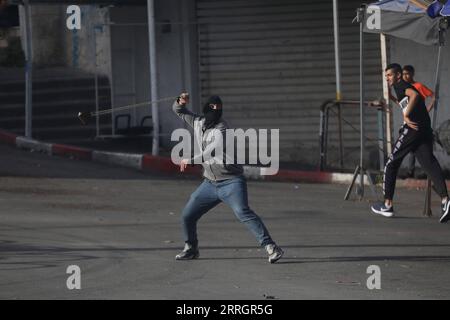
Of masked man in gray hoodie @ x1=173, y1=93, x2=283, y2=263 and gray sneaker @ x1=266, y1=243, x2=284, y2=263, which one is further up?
masked man in gray hoodie @ x1=173, y1=93, x2=283, y2=263

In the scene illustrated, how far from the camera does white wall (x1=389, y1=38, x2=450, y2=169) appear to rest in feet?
54.4

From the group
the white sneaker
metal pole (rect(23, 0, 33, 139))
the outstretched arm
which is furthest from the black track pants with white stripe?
metal pole (rect(23, 0, 33, 139))

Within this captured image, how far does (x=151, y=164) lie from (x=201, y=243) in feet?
20.2

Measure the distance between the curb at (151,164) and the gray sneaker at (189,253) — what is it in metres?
5.90

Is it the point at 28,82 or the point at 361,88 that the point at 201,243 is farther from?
the point at 28,82

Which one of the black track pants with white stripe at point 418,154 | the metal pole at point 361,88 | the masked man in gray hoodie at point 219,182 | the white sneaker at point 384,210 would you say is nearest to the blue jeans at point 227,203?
the masked man in gray hoodie at point 219,182

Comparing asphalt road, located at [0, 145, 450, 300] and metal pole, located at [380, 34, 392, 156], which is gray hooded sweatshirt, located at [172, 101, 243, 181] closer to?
asphalt road, located at [0, 145, 450, 300]

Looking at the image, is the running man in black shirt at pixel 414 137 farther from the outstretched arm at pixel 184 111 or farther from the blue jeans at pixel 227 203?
the outstretched arm at pixel 184 111

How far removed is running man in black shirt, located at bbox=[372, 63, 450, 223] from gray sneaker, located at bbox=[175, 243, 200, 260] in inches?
132

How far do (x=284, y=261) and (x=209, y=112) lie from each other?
5.30 feet

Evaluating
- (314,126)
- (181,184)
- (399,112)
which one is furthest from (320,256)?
(314,126)

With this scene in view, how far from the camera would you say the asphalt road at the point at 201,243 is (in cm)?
906

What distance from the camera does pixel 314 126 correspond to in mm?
18547

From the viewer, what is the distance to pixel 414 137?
1261cm
